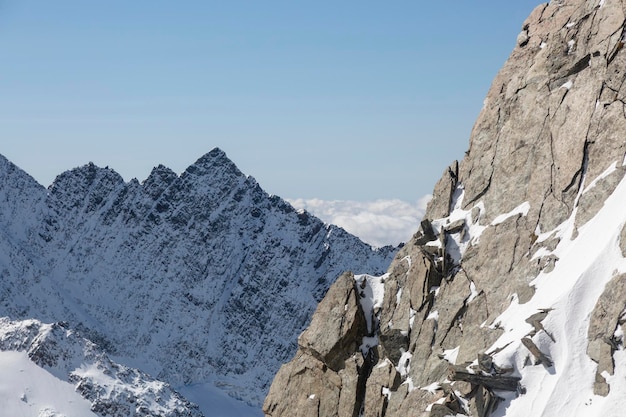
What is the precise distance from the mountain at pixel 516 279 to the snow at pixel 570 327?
68 millimetres

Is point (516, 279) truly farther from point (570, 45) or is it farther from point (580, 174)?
point (570, 45)

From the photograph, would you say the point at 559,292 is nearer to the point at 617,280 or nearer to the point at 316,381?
the point at 617,280

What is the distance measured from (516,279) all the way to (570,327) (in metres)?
5.71

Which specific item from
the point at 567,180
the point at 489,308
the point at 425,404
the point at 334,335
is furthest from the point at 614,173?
the point at 334,335

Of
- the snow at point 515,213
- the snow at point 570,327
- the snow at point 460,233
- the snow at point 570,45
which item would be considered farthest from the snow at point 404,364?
the snow at point 570,45

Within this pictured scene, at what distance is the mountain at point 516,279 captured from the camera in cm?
3909

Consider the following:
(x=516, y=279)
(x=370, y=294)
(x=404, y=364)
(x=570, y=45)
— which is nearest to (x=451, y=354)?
(x=404, y=364)

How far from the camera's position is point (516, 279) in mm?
44406

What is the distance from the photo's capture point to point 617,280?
1522 inches

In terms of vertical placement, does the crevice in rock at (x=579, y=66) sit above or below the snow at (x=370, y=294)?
above

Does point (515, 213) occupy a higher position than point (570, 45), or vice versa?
point (570, 45)

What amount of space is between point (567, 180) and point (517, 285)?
661 centimetres

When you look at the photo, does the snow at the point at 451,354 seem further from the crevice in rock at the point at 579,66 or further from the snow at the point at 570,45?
the snow at the point at 570,45

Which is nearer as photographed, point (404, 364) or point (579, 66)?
point (404, 364)
